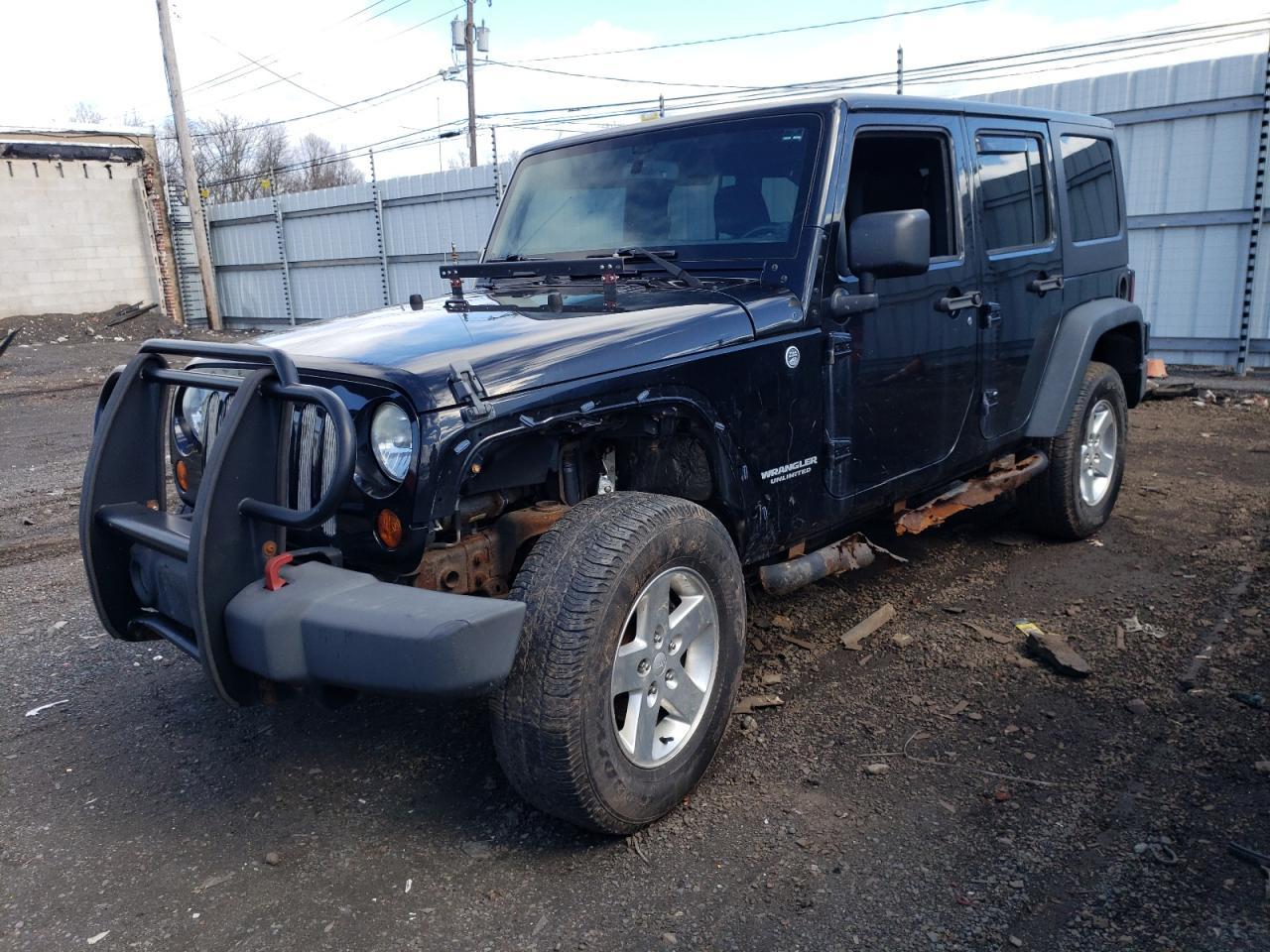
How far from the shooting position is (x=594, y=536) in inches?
104

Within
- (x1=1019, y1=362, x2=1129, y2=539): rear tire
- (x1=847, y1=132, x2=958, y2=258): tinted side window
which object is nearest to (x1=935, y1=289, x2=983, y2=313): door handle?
(x1=847, y1=132, x2=958, y2=258): tinted side window

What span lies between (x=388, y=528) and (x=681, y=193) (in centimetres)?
186

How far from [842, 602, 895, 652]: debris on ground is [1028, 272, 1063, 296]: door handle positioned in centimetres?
160

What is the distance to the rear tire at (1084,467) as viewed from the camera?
16.3 ft

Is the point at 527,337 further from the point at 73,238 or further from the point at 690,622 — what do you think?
the point at 73,238

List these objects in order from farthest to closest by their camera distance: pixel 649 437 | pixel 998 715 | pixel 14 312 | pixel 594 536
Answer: pixel 14 312, pixel 998 715, pixel 649 437, pixel 594 536

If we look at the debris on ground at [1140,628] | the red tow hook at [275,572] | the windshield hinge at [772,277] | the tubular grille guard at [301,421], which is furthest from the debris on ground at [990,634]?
the red tow hook at [275,572]

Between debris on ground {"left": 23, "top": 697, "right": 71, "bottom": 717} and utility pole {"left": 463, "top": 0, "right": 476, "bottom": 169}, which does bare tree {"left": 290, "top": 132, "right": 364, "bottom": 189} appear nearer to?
utility pole {"left": 463, "top": 0, "right": 476, "bottom": 169}

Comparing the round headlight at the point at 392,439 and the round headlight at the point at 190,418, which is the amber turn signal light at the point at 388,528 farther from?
the round headlight at the point at 190,418

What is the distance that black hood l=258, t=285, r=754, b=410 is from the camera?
8.60 ft

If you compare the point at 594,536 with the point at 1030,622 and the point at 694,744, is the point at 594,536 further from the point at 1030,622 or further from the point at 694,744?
the point at 1030,622

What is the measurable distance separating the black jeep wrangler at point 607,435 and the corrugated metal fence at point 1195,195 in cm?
640

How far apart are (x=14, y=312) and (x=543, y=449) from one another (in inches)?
925

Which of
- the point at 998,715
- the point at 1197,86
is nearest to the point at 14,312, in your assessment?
the point at 1197,86
